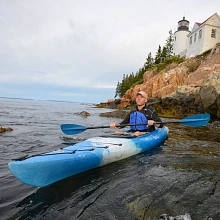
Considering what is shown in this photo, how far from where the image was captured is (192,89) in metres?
16.4

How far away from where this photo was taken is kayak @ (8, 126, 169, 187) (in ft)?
9.62

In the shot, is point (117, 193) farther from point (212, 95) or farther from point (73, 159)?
point (212, 95)

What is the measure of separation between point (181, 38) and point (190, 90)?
1169 inches

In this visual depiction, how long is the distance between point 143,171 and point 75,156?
1454mm

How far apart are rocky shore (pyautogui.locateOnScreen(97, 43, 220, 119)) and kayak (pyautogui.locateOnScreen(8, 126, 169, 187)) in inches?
406

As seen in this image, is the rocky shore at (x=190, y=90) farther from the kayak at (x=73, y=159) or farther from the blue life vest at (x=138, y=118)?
the kayak at (x=73, y=159)

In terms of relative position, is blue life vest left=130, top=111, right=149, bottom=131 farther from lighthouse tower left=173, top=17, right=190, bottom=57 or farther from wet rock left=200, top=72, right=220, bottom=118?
lighthouse tower left=173, top=17, right=190, bottom=57

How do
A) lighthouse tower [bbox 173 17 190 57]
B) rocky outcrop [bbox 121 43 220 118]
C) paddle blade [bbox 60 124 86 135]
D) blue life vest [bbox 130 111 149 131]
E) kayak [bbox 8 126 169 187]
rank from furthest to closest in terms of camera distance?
lighthouse tower [bbox 173 17 190 57] < rocky outcrop [bbox 121 43 220 118] < blue life vest [bbox 130 111 149 131] < paddle blade [bbox 60 124 86 135] < kayak [bbox 8 126 169 187]

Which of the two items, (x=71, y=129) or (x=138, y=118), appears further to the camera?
(x=138, y=118)

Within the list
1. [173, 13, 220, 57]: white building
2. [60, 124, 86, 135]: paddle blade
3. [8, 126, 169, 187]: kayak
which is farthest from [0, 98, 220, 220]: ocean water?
[173, 13, 220, 57]: white building

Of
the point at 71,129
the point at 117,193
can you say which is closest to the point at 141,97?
the point at 71,129

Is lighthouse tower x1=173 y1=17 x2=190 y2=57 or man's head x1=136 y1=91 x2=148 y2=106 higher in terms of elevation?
lighthouse tower x1=173 y1=17 x2=190 y2=57

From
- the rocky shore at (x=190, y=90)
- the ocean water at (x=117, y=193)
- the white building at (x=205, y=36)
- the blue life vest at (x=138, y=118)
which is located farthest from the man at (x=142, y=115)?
the white building at (x=205, y=36)

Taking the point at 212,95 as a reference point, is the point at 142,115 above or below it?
below
